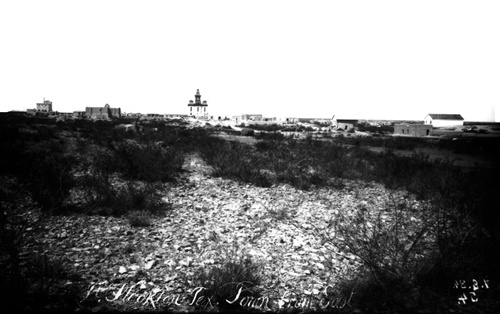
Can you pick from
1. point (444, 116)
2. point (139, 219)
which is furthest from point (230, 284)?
point (444, 116)

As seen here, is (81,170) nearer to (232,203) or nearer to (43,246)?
(43,246)

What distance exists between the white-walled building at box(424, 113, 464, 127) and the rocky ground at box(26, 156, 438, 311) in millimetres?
67314

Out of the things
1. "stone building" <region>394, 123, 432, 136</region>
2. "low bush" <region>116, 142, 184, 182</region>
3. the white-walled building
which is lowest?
"low bush" <region>116, 142, 184, 182</region>

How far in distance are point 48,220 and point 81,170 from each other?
407 centimetres

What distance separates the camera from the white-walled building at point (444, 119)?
56666 mm

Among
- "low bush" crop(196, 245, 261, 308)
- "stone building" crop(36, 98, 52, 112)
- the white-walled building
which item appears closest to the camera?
"low bush" crop(196, 245, 261, 308)

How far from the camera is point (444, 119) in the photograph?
191 feet

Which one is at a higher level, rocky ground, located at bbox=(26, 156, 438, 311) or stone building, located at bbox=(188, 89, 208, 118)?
stone building, located at bbox=(188, 89, 208, 118)

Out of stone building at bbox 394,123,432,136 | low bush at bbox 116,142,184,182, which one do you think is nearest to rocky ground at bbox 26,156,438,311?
low bush at bbox 116,142,184,182

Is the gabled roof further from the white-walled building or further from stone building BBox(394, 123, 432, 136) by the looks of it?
stone building BBox(394, 123, 432, 136)

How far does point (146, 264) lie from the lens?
382 centimetres

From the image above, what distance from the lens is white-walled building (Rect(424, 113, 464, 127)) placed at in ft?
186

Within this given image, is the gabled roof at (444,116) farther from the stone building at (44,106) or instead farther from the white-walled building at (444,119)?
the stone building at (44,106)

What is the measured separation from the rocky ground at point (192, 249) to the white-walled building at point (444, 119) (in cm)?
6731
